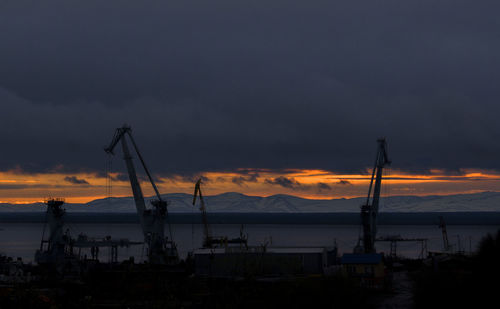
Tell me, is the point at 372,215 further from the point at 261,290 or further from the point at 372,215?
the point at 261,290

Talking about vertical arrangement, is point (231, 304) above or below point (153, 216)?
below

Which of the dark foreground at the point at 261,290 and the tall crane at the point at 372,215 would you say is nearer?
the dark foreground at the point at 261,290

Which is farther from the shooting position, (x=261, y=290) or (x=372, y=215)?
(x=372, y=215)

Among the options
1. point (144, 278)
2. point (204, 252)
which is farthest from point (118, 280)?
point (204, 252)

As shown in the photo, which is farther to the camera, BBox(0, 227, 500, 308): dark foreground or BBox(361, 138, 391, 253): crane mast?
BBox(361, 138, 391, 253): crane mast

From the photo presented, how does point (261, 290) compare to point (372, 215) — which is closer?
point (261, 290)

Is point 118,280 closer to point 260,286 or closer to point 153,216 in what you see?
point 260,286

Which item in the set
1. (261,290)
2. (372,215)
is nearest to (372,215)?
(372,215)

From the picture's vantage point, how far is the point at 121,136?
91.8 meters

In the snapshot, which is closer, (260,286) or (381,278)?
(260,286)

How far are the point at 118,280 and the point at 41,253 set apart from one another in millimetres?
18773

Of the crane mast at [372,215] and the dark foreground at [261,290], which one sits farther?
the crane mast at [372,215]

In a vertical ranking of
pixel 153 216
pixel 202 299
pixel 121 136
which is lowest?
pixel 202 299

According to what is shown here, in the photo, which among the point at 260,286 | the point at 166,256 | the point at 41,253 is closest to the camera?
the point at 260,286
